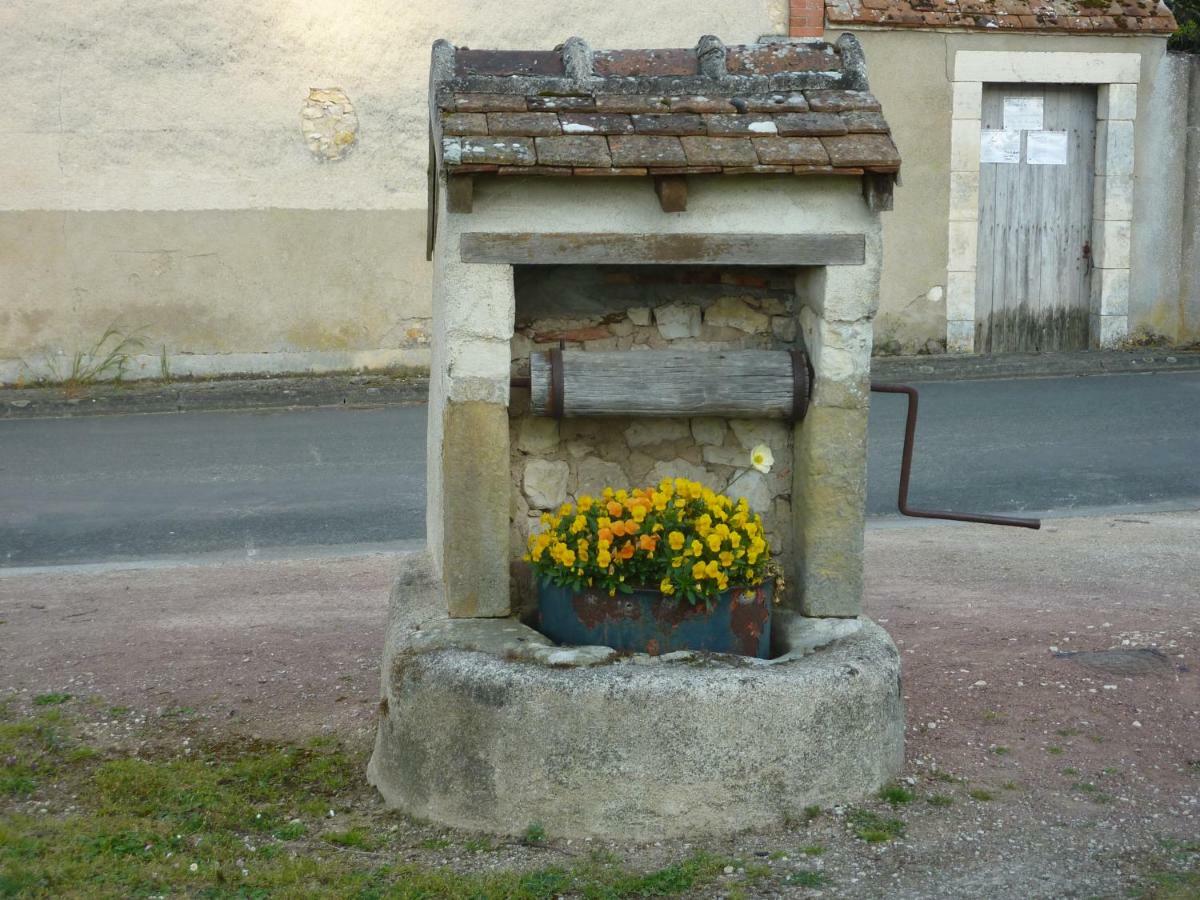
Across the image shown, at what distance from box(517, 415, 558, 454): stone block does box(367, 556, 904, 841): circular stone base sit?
82 centimetres

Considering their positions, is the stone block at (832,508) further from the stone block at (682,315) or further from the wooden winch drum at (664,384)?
the stone block at (682,315)

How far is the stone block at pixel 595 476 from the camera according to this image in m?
4.98

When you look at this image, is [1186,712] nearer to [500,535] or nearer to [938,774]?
[938,774]

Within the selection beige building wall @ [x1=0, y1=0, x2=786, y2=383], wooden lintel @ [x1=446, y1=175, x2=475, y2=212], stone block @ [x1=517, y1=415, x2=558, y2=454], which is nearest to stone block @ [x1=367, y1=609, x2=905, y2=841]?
stone block @ [x1=517, y1=415, x2=558, y2=454]

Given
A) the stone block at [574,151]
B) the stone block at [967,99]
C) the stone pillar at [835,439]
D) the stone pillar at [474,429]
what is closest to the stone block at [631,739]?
the stone pillar at [474,429]

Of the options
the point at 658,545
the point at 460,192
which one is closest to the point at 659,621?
the point at 658,545

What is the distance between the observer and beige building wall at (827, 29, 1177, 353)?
13.7 m

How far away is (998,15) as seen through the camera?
13625mm

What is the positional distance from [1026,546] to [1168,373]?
6.33 m

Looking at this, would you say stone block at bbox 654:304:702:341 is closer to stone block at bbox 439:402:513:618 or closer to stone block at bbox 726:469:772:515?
stone block at bbox 726:469:772:515

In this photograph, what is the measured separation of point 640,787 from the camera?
409 centimetres

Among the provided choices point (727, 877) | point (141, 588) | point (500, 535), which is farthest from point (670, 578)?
point (141, 588)

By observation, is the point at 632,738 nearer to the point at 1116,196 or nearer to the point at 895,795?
the point at 895,795

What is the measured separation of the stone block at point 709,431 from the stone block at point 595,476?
27 centimetres
